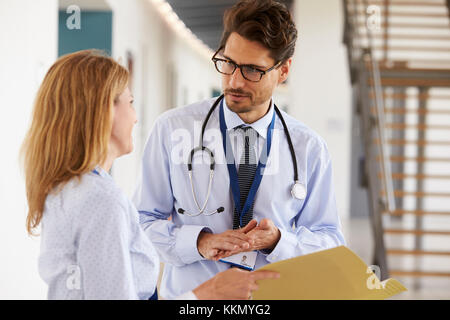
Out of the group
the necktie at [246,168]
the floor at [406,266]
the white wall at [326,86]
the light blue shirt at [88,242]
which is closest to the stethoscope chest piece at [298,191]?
the necktie at [246,168]

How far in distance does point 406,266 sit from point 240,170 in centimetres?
488

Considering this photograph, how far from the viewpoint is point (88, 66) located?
116cm

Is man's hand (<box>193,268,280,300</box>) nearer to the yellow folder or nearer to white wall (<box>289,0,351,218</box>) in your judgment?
the yellow folder

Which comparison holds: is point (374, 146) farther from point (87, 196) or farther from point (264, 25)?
point (87, 196)

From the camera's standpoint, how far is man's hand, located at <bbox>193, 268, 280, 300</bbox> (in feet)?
3.85

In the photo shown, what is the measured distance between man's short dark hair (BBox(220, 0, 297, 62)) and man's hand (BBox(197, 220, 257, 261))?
522mm

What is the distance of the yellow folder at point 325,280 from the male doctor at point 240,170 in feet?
1.21

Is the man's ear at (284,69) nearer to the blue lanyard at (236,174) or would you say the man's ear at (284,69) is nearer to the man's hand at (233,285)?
the blue lanyard at (236,174)

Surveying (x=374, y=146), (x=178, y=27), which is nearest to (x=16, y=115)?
(x=374, y=146)

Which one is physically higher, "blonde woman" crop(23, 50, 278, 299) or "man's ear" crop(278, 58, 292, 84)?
"man's ear" crop(278, 58, 292, 84)

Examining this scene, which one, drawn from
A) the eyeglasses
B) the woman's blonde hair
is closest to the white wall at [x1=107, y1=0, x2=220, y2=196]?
the eyeglasses

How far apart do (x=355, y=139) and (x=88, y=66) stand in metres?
9.29

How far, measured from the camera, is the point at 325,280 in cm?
119

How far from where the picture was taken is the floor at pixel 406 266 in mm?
4816
